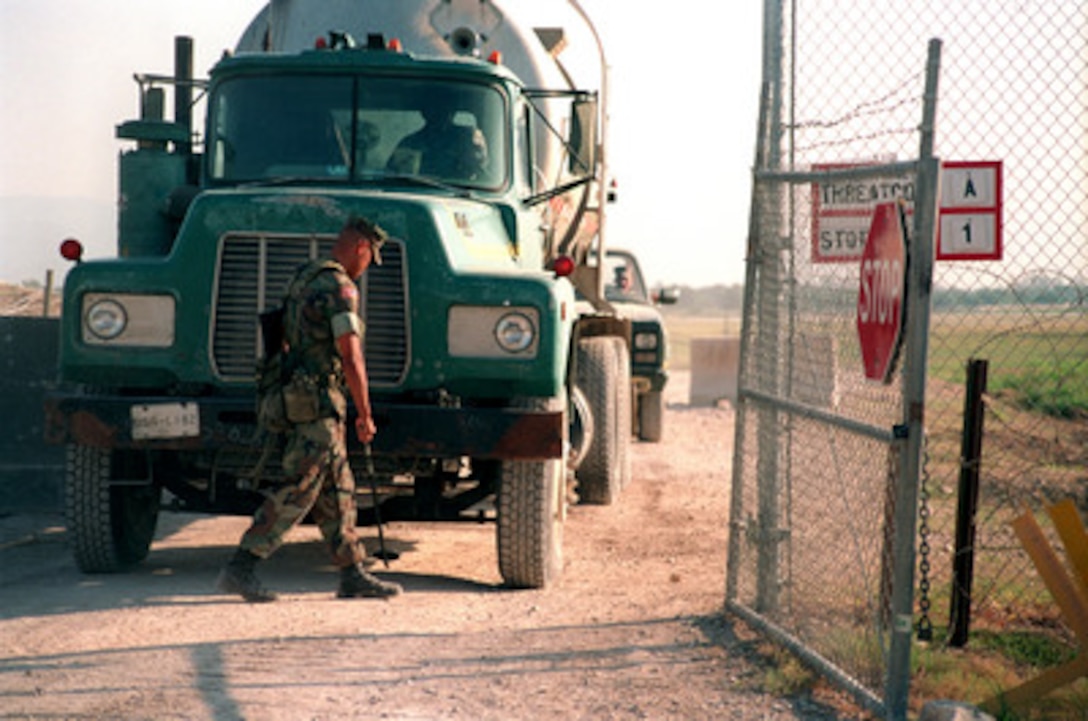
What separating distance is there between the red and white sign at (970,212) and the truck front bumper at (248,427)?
2.05 meters

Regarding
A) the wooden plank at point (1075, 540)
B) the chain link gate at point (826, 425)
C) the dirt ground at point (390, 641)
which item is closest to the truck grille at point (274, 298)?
the dirt ground at point (390, 641)

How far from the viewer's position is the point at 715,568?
9.15 m

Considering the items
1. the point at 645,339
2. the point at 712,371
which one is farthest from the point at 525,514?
the point at 712,371

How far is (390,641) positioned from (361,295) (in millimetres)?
1864

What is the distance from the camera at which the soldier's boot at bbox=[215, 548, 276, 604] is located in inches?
294

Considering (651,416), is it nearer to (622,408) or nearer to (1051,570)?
(622,408)

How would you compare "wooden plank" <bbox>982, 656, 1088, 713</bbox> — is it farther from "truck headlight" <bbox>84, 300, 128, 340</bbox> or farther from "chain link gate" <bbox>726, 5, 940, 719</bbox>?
"truck headlight" <bbox>84, 300, 128, 340</bbox>

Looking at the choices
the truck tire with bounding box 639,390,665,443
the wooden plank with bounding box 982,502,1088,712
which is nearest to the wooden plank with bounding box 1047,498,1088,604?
the wooden plank with bounding box 982,502,1088,712

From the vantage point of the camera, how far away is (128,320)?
796 centimetres

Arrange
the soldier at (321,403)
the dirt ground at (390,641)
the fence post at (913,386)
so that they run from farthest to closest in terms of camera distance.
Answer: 1. the soldier at (321,403)
2. the dirt ground at (390,641)
3. the fence post at (913,386)

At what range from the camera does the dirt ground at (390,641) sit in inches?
230

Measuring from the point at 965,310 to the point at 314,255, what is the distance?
3.17 metres

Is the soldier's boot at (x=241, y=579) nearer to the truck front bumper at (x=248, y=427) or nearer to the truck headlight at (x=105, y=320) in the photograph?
the truck front bumper at (x=248, y=427)

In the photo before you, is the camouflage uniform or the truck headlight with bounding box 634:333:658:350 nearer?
the camouflage uniform
